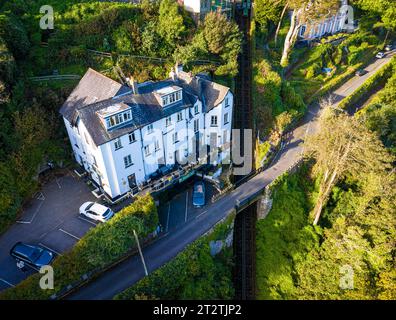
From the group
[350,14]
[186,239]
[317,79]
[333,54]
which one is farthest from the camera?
[350,14]

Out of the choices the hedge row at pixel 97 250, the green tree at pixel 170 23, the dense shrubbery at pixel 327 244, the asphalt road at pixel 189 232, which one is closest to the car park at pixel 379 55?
the asphalt road at pixel 189 232

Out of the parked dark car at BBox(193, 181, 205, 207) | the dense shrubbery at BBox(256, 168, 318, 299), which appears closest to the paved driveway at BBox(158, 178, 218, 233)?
the parked dark car at BBox(193, 181, 205, 207)

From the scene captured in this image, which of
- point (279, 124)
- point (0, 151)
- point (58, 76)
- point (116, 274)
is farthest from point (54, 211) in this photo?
point (279, 124)

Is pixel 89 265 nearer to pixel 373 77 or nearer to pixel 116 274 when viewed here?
pixel 116 274

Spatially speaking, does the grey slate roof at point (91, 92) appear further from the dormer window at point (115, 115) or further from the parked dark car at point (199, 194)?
the parked dark car at point (199, 194)

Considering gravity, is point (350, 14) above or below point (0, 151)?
above

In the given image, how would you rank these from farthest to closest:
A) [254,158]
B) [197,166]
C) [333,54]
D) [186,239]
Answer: [333,54] < [254,158] < [197,166] < [186,239]

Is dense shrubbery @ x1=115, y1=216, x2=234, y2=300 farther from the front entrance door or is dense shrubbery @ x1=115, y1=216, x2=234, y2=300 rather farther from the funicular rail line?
the front entrance door
